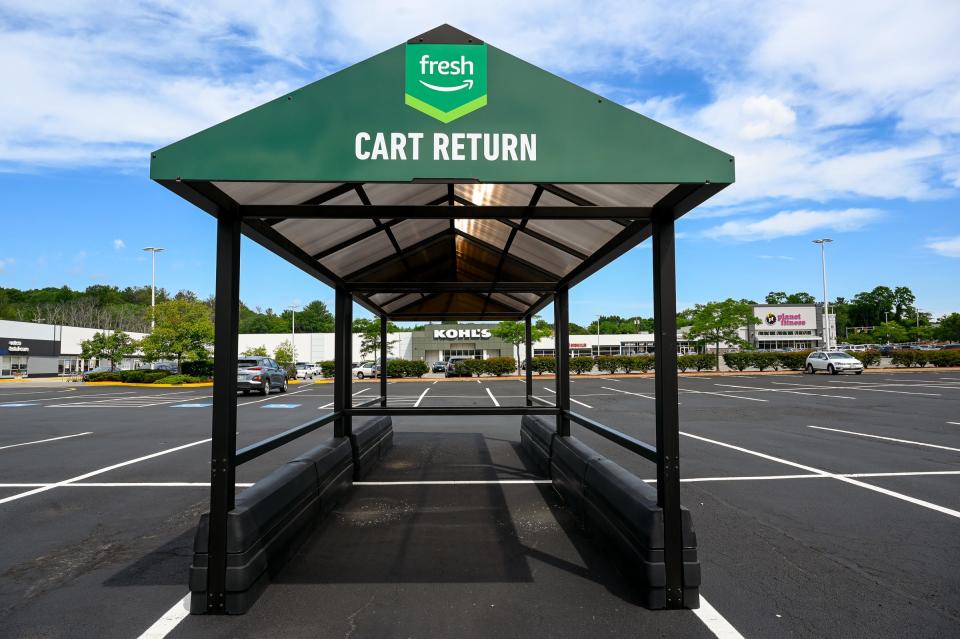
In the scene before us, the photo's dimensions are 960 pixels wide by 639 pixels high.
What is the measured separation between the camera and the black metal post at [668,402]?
3.44m

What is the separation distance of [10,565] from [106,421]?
1107 cm

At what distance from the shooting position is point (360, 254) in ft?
20.2

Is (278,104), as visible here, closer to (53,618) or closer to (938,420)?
(53,618)

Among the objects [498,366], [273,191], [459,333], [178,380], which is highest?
[459,333]

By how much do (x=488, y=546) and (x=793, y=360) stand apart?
4103 cm

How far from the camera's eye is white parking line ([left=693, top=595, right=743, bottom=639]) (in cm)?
306

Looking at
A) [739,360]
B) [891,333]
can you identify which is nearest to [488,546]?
[739,360]

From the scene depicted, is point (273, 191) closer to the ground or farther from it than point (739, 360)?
farther from it

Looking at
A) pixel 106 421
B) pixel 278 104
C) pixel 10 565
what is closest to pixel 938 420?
pixel 278 104

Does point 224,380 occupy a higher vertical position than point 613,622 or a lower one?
higher

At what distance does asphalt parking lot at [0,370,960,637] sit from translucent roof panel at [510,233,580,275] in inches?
106

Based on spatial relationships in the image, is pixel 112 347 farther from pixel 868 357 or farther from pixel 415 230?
pixel 868 357

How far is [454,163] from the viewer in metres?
3.09

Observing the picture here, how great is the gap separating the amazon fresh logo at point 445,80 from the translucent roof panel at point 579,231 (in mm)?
1758
